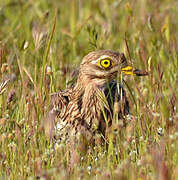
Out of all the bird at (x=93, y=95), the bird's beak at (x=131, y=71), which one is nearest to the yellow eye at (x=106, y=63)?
the bird at (x=93, y=95)

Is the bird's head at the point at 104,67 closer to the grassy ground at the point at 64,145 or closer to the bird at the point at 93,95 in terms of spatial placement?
the bird at the point at 93,95

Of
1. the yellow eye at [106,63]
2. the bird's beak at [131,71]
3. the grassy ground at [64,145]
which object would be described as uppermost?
the yellow eye at [106,63]

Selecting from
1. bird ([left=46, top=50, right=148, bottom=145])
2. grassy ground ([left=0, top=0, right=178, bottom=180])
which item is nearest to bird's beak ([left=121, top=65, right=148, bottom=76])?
bird ([left=46, top=50, right=148, bottom=145])

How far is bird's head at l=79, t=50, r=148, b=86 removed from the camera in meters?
4.00

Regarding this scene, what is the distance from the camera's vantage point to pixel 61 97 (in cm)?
428

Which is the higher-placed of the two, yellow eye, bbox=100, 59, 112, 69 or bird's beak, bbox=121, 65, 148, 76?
yellow eye, bbox=100, 59, 112, 69

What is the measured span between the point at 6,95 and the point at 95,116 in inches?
25.6

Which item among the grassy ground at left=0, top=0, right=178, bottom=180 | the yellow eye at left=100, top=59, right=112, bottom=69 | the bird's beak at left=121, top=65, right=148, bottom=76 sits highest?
the yellow eye at left=100, top=59, right=112, bottom=69

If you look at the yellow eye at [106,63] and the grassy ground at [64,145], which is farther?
the yellow eye at [106,63]

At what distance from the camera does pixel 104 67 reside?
13.2ft

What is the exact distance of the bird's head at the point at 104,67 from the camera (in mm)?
4000

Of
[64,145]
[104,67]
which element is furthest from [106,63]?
[64,145]

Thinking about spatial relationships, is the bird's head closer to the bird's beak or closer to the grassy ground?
the bird's beak

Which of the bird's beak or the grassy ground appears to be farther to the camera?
the bird's beak
